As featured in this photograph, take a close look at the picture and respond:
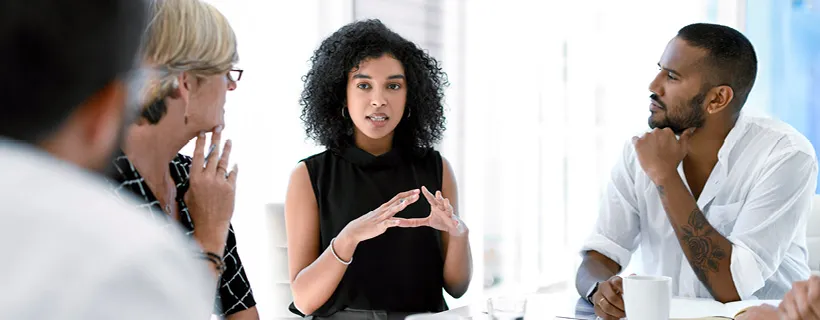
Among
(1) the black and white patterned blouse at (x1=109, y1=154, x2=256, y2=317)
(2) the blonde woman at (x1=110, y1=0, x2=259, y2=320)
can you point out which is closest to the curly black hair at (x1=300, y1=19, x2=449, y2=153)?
(1) the black and white patterned blouse at (x1=109, y1=154, x2=256, y2=317)

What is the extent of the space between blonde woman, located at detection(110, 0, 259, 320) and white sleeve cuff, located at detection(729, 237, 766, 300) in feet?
4.26

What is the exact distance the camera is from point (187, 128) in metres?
1.44

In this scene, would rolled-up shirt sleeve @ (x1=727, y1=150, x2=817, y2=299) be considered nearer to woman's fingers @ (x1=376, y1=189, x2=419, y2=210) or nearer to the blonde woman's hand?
woman's fingers @ (x1=376, y1=189, x2=419, y2=210)

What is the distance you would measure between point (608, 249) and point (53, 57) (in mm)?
1940

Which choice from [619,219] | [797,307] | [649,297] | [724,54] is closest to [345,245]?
[649,297]

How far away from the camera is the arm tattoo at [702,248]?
1.98 meters

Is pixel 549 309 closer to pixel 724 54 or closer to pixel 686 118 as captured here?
pixel 686 118

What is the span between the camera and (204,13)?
1339mm

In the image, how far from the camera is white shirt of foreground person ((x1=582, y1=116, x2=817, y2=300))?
6.69ft

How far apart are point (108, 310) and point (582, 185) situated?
15.3ft

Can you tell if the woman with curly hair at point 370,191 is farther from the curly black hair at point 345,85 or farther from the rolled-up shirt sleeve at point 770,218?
the rolled-up shirt sleeve at point 770,218

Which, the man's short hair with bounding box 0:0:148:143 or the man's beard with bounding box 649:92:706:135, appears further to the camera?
the man's beard with bounding box 649:92:706:135

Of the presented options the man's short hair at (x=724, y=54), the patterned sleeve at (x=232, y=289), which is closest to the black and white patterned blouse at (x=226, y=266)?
the patterned sleeve at (x=232, y=289)

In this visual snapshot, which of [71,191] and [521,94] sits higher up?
[71,191]
